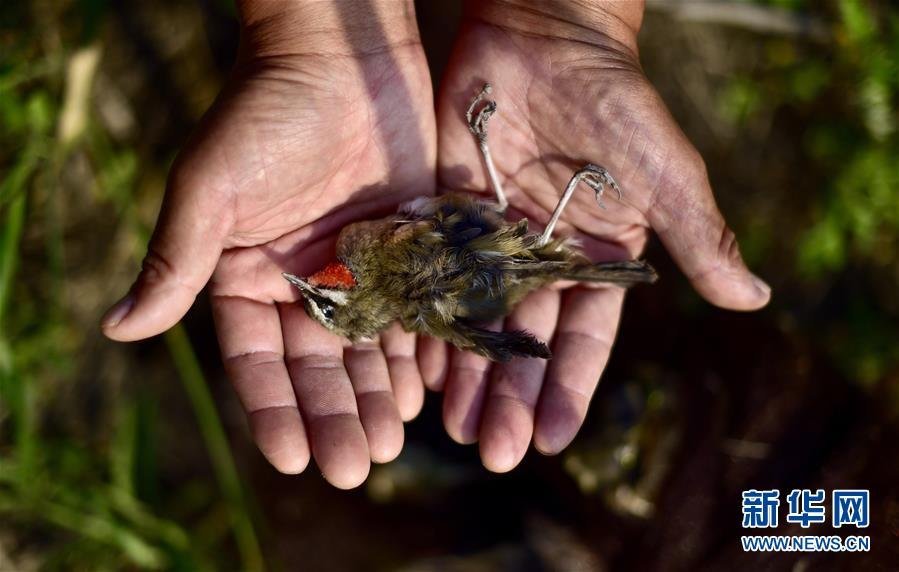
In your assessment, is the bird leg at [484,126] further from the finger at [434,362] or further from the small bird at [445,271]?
the finger at [434,362]

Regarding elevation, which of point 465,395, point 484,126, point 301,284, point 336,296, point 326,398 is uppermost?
point 484,126

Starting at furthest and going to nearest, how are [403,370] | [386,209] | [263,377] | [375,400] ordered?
[386,209] < [403,370] < [375,400] < [263,377]

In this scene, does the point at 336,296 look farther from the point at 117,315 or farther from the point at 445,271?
the point at 117,315

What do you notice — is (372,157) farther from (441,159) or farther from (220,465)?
(220,465)

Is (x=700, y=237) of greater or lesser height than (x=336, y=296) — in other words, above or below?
above

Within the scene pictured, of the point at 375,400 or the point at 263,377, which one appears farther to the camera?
the point at 375,400

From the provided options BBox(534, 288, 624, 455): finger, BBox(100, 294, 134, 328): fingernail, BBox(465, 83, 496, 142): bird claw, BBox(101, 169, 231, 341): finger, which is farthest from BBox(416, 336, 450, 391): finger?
BBox(100, 294, 134, 328): fingernail

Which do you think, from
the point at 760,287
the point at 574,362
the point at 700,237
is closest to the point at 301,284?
the point at 574,362

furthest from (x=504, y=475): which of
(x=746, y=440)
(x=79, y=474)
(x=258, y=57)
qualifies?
(x=258, y=57)
